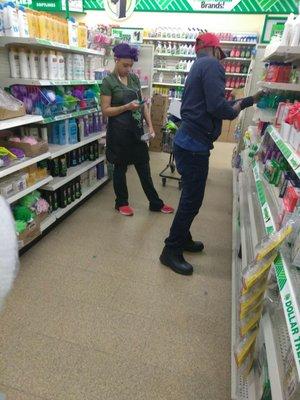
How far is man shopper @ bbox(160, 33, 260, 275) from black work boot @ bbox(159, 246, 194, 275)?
0.47ft

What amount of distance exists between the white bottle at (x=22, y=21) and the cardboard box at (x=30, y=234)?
60.5 inches

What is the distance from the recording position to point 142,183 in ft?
11.3

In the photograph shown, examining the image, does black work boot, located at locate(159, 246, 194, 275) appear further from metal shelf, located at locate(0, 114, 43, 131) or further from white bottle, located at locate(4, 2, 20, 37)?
white bottle, located at locate(4, 2, 20, 37)

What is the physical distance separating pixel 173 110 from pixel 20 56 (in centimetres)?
215

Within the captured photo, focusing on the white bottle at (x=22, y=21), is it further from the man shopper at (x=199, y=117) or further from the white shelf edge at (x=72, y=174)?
the man shopper at (x=199, y=117)

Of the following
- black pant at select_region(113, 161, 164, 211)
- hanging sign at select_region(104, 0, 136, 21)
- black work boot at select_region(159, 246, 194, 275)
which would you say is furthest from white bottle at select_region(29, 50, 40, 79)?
hanging sign at select_region(104, 0, 136, 21)

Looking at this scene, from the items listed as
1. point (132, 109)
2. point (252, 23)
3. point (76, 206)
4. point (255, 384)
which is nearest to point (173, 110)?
point (132, 109)

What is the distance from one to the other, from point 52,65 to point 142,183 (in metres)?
1.49

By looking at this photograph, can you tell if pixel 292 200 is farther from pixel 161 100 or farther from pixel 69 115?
pixel 161 100

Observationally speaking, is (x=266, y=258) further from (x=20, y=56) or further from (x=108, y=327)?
(x=20, y=56)

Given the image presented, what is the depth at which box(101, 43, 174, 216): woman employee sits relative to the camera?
295 cm

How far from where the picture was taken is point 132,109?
3.00m

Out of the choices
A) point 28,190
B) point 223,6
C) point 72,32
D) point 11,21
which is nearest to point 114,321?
point 28,190

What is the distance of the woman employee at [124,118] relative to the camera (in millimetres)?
2945
